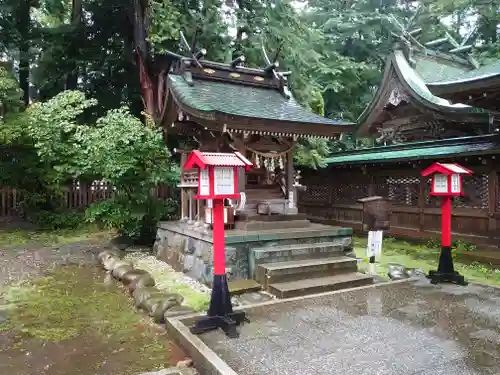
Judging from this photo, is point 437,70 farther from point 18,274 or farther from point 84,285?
point 18,274

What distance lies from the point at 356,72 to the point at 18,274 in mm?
18133

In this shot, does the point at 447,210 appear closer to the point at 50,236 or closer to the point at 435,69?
the point at 435,69

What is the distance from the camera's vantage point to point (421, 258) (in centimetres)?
973

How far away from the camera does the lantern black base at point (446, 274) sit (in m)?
7.17

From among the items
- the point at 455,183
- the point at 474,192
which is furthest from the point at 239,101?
the point at 474,192

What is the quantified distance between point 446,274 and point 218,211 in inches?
192

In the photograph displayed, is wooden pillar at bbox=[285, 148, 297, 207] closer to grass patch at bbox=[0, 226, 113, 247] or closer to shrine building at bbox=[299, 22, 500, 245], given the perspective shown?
shrine building at bbox=[299, 22, 500, 245]

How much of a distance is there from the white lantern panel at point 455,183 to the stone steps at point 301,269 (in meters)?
2.38

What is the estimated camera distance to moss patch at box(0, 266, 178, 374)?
4.63 meters

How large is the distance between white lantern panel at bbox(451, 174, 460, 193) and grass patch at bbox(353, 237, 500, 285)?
1929 millimetres

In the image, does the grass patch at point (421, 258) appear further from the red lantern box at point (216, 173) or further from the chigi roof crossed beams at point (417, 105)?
the red lantern box at point (216, 173)

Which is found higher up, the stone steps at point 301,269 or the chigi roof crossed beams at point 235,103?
the chigi roof crossed beams at point 235,103

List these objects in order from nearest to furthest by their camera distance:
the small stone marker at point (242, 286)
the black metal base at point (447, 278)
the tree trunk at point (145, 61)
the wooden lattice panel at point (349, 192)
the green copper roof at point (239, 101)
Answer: the small stone marker at point (242, 286)
the black metal base at point (447, 278)
the green copper roof at point (239, 101)
the tree trunk at point (145, 61)
the wooden lattice panel at point (349, 192)

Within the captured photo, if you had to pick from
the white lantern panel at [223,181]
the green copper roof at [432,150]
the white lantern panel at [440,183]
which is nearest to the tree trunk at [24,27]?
the green copper roof at [432,150]
